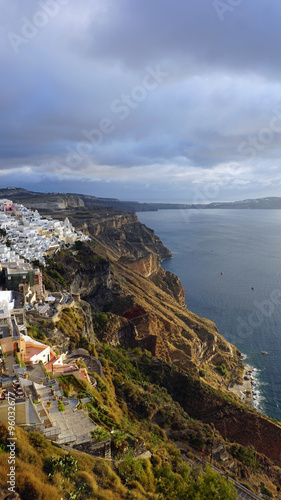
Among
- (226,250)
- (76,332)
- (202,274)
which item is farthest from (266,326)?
(226,250)

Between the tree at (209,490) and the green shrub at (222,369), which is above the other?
Result: the tree at (209,490)

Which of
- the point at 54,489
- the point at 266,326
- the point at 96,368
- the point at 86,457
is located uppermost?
the point at 54,489

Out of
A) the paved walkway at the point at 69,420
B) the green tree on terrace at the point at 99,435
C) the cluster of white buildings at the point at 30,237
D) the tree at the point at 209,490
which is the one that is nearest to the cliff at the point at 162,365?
the paved walkway at the point at 69,420

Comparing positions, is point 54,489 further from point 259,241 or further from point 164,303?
point 259,241

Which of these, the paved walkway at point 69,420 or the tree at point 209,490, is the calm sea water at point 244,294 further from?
the paved walkway at point 69,420

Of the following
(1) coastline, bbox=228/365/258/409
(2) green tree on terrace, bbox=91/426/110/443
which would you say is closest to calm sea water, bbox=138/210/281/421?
(1) coastline, bbox=228/365/258/409
